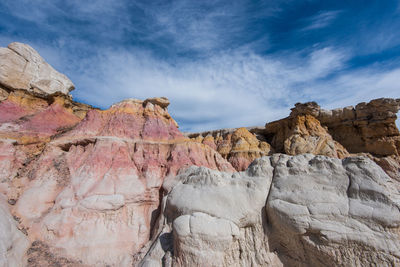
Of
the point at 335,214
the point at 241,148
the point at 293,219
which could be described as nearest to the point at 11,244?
the point at 293,219

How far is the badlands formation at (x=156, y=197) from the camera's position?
4.84m

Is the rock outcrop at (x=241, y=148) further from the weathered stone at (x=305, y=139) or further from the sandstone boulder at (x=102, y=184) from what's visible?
the sandstone boulder at (x=102, y=184)

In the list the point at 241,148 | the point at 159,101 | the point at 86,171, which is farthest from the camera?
the point at 241,148

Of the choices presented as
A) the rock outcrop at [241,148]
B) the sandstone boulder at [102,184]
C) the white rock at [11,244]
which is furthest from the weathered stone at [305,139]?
the white rock at [11,244]

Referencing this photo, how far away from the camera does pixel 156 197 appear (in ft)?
30.8

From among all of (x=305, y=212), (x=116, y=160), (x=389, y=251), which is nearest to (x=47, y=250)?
(x=116, y=160)

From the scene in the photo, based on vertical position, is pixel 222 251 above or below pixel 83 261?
above

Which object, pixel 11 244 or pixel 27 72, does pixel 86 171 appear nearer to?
pixel 11 244

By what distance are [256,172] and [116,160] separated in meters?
6.75

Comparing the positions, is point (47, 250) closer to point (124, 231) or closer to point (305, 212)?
point (124, 231)

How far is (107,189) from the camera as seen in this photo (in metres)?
8.66

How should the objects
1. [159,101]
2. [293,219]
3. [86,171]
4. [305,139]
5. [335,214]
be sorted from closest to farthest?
[335,214] < [293,219] < [86,171] < [159,101] < [305,139]

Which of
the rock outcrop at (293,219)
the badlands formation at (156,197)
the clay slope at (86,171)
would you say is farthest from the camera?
the clay slope at (86,171)

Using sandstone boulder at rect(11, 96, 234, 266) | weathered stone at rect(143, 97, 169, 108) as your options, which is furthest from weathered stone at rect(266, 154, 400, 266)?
weathered stone at rect(143, 97, 169, 108)
